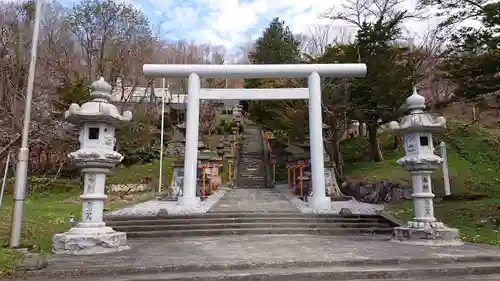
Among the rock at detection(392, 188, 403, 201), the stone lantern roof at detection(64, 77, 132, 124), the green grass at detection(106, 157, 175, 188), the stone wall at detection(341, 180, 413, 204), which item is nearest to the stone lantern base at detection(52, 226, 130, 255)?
the stone lantern roof at detection(64, 77, 132, 124)

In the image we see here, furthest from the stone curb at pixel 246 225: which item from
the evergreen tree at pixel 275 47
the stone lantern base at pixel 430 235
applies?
the evergreen tree at pixel 275 47

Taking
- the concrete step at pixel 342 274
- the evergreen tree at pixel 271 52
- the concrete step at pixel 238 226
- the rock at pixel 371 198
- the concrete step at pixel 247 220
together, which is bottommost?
the concrete step at pixel 342 274

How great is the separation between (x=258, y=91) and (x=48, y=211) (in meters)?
7.84

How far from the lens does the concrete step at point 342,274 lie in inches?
185

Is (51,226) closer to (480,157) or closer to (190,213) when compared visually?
(190,213)

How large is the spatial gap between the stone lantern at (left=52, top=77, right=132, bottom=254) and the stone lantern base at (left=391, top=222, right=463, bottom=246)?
18.3ft

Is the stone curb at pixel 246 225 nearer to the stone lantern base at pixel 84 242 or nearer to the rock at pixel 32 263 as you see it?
the stone lantern base at pixel 84 242

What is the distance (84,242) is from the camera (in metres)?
6.24

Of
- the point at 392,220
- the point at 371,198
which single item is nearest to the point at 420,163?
the point at 392,220

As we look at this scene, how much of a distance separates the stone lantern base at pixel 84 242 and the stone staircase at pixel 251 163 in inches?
551

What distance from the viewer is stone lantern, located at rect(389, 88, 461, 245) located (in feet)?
23.9

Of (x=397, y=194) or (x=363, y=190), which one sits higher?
(x=363, y=190)

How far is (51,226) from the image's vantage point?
29.0 ft

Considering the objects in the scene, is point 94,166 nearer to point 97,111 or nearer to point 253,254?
point 97,111
